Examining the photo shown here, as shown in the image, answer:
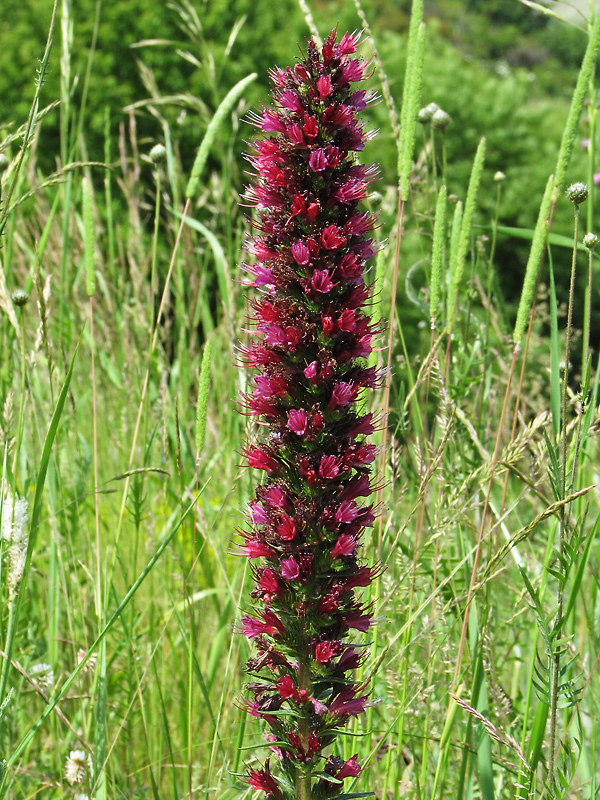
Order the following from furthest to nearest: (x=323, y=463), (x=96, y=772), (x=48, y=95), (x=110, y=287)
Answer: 1. (x=48, y=95)
2. (x=110, y=287)
3. (x=96, y=772)
4. (x=323, y=463)

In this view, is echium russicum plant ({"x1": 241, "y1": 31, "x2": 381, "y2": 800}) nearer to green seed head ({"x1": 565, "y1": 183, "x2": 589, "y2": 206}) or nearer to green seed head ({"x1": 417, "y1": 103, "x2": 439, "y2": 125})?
green seed head ({"x1": 565, "y1": 183, "x2": 589, "y2": 206})

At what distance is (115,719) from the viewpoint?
2.77m

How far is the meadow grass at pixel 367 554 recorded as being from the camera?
5.89ft

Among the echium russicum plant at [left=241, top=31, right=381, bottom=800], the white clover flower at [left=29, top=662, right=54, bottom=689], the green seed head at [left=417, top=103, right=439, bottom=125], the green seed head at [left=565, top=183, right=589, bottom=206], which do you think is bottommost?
the white clover flower at [left=29, top=662, right=54, bottom=689]

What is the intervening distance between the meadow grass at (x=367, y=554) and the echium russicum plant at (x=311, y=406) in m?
0.15

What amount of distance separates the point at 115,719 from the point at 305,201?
200 centimetres

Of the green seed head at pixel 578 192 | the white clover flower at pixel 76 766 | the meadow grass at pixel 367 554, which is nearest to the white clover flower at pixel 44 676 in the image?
the meadow grass at pixel 367 554

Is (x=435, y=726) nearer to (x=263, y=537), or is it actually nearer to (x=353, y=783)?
(x=353, y=783)

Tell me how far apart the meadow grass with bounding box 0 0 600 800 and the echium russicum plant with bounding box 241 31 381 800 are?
0.49 ft

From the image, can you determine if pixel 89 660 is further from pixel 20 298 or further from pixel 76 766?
pixel 20 298

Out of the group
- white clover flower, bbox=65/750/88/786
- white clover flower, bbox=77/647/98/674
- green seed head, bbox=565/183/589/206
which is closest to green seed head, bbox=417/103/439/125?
green seed head, bbox=565/183/589/206

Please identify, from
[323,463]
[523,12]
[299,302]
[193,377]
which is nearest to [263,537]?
[323,463]

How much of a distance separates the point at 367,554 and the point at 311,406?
76 cm

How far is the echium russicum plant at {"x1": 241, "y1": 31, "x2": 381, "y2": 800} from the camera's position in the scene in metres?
1.50
